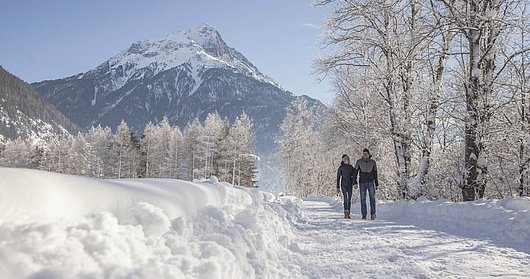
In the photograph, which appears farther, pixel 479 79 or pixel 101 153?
pixel 101 153

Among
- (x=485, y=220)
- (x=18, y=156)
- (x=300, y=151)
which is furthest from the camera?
(x=18, y=156)

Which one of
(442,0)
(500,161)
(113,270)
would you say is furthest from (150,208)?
(500,161)

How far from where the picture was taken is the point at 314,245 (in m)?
6.23

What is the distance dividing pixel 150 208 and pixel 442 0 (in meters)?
10.0

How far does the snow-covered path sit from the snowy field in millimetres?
14

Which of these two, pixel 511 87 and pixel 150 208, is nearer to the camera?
pixel 150 208

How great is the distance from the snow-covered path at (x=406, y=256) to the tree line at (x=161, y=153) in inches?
1846

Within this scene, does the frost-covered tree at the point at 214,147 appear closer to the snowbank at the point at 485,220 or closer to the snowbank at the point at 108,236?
the snowbank at the point at 485,220

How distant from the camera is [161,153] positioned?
2630 inches

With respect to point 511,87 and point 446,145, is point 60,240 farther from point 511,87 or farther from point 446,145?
point 446,145

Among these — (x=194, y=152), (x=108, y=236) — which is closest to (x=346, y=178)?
(x=108, y=236)

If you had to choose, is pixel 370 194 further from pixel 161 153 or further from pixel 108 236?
pixel 161 153

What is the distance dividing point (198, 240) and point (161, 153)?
65154 millimetres

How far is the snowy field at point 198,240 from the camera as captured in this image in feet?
6.62
